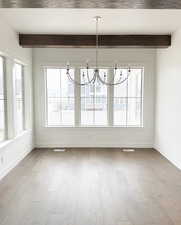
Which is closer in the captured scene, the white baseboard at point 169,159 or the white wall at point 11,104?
the white wall at point 11,104

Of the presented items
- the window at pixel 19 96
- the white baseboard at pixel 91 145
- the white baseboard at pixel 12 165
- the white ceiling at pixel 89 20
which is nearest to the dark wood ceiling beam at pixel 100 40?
the white ceiling at pixel 89 20

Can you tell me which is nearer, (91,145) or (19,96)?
(19,96)

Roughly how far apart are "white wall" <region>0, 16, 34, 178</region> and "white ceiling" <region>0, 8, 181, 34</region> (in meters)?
0.30

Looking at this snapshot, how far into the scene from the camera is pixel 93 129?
667cm

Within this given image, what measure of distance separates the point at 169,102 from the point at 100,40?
2.11m

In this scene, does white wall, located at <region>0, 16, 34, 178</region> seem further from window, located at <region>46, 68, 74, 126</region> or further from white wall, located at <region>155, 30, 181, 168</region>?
white wall, located at <region>155, 30, 181, 168</region>

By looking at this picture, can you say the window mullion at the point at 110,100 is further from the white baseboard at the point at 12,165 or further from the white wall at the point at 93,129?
the white baseboard at the point at 12,165

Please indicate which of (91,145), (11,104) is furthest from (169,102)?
(11,104)

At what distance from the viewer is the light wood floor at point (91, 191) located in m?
2.95

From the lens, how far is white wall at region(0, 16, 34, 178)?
440cm

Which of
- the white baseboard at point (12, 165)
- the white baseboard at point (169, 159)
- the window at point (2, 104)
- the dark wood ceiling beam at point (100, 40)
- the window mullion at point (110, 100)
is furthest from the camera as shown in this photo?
the window mullion at point (110, 100)

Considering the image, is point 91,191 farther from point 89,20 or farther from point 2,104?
point 89,20

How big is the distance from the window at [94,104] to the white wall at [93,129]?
0.25m

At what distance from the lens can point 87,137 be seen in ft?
22.0
